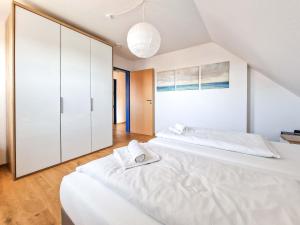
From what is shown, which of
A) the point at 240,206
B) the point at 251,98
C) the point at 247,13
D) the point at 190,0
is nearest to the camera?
the point at 240,206

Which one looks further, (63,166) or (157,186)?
(63,166)

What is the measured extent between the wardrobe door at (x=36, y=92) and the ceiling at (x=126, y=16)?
1.01 ft

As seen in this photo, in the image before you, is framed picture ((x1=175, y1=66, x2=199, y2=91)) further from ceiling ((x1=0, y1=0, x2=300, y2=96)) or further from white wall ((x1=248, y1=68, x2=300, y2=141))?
white wall ((x1=248, y1=68, x2=300, y2=141))

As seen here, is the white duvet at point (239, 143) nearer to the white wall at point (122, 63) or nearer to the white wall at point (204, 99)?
the white wall at point (204, 99)

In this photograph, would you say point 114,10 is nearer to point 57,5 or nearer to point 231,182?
point 57,5

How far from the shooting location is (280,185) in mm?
812

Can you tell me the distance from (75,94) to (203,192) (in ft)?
8.11

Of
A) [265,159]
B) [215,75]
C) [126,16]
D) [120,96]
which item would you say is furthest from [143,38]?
[120,96]

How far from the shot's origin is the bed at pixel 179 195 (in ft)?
2.01

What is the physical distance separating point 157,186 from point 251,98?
335cm

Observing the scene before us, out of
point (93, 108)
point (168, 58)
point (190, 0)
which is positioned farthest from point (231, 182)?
point (168, 58)

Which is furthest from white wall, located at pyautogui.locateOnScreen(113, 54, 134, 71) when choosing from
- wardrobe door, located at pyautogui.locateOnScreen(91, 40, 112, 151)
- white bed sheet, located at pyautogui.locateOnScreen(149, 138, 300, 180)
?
white bed sheet, located at pyautogui.locateOnScreen(149, 138, 300, 180)

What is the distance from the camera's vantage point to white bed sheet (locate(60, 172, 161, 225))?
653mm

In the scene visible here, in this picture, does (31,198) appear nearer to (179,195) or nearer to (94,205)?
(94,205)
